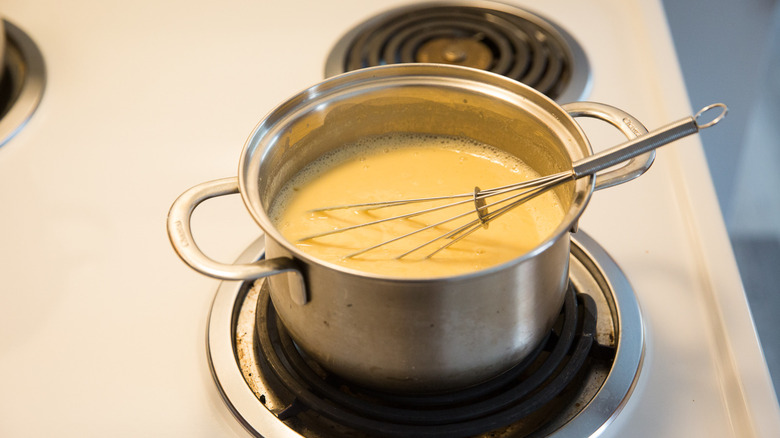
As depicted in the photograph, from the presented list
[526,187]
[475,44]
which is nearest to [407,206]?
[526,187]

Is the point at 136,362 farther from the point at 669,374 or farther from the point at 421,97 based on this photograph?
the point at 669,374

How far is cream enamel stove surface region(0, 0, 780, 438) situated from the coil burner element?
0.02 m

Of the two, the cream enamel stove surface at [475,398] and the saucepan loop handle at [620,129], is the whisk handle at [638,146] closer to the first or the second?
the saucepan loop handle at [620,129]

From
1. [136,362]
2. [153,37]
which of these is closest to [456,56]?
[153,37]

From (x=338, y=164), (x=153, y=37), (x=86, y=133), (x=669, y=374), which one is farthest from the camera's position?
(x=153, y=37)

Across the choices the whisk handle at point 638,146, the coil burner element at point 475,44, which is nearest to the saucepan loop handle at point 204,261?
the whisk handle at point 638,146

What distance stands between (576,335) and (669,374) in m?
0.08

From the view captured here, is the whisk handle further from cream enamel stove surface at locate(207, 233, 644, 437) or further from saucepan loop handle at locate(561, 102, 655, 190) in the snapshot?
cream enamel stove surface at locate(207, 233, 644, 437)

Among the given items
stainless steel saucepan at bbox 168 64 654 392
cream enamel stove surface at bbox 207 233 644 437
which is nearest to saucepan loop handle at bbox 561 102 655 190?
stainless steel saucepan at bbox 168 64 654 392

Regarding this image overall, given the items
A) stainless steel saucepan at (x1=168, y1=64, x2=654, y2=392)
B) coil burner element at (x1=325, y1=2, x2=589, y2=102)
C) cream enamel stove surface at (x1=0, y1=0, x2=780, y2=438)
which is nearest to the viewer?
stainless steel saucepan at (x1=168, y1=64, x2=654, y2=392)

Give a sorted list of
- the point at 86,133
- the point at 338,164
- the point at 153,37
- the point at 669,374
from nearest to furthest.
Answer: the point at 669,374
the point at 338,164
the point at 86,133
the point at 153,37

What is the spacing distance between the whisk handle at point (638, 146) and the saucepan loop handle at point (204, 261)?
21cm

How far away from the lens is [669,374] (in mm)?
593

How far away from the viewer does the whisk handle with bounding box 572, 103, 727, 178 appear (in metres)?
0.49
